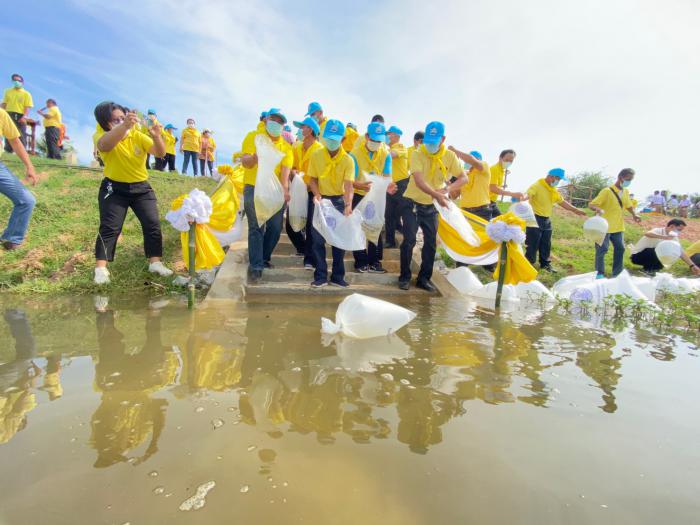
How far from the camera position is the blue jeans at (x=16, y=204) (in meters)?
3.78

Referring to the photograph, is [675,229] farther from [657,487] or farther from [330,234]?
[657,487]

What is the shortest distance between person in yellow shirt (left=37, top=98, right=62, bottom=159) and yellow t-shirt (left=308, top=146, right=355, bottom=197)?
29.7 feet

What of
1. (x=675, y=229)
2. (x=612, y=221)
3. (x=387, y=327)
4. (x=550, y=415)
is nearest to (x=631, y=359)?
(x=550, y=415)

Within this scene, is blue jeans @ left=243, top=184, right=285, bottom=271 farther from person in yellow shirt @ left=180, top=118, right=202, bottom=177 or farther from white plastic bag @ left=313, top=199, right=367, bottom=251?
person in yellow shirt @ left=180, top=118, right=202, bottom=177

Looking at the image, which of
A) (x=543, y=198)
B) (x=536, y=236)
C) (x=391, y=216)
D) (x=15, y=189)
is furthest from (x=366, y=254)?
(x=15, y=189)

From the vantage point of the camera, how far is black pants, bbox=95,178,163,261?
13.2ft

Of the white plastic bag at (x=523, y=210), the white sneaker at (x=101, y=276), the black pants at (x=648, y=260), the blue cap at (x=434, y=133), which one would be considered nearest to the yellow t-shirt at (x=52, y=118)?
the white sneaker at (x=101, y=276)

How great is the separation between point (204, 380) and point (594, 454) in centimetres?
181

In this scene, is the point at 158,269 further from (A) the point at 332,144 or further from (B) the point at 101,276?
(A) the point at 332,144

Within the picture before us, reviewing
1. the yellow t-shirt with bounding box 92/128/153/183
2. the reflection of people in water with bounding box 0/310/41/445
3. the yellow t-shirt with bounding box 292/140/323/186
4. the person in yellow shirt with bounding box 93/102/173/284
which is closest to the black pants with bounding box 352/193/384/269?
the yellow t-shirt with bounding box 292/140/323/186

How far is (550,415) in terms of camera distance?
179 cm

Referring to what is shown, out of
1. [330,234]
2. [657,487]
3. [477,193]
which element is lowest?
[657,487]

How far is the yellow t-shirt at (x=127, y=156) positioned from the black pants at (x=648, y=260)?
7976mm

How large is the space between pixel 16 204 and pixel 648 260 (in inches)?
364
